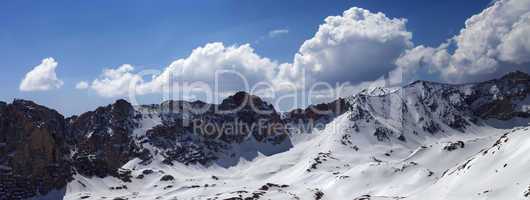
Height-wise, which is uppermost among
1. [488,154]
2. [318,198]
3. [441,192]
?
[488,154]

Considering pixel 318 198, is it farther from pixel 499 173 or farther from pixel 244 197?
pixel 499 173

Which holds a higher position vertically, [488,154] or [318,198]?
[488,154]

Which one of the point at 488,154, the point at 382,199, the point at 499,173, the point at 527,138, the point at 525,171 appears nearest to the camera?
the point at 525,171

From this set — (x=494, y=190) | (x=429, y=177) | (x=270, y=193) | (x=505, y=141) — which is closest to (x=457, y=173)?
(x=505, y=141)

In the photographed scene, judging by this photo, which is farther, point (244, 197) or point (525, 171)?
point (244, 197)

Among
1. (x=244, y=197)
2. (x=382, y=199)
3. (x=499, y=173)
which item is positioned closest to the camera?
(x=499, y=173)

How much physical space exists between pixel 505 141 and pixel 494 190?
26.0m

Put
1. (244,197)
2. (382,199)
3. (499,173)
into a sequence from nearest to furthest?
(499,173)
(382,199)
(244,197)

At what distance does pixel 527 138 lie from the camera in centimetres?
→ 11038

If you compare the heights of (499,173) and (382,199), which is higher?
(499,173)

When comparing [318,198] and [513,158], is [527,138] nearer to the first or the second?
[513,158]

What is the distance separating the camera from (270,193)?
200m

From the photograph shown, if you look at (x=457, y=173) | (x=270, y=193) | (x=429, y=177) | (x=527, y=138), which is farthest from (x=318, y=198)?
(x=527, y=138)

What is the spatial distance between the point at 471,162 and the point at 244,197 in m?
88.2
